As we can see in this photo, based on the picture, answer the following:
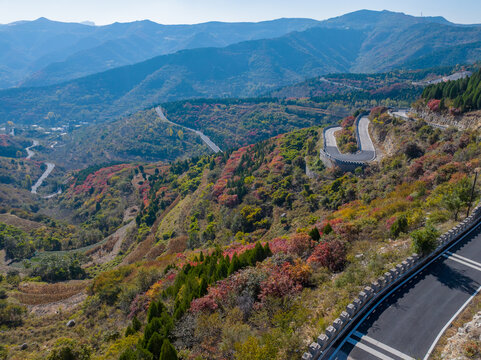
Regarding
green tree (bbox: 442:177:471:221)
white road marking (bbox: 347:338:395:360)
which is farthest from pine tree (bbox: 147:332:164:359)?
green tree (bbox: 442:177:471:221)

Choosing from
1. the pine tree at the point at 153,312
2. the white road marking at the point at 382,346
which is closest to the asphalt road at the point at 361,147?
the white road marking at the point at 382,346

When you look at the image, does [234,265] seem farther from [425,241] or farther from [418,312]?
[425,241]

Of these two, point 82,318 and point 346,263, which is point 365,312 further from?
point 82,318

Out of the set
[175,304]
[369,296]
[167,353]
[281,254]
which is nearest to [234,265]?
[281,254]

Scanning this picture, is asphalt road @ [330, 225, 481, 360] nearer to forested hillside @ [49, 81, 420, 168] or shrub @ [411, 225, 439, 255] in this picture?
shrub @ [411, 225, 439, 255]

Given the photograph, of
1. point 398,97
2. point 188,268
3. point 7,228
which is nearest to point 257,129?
point 398,97
